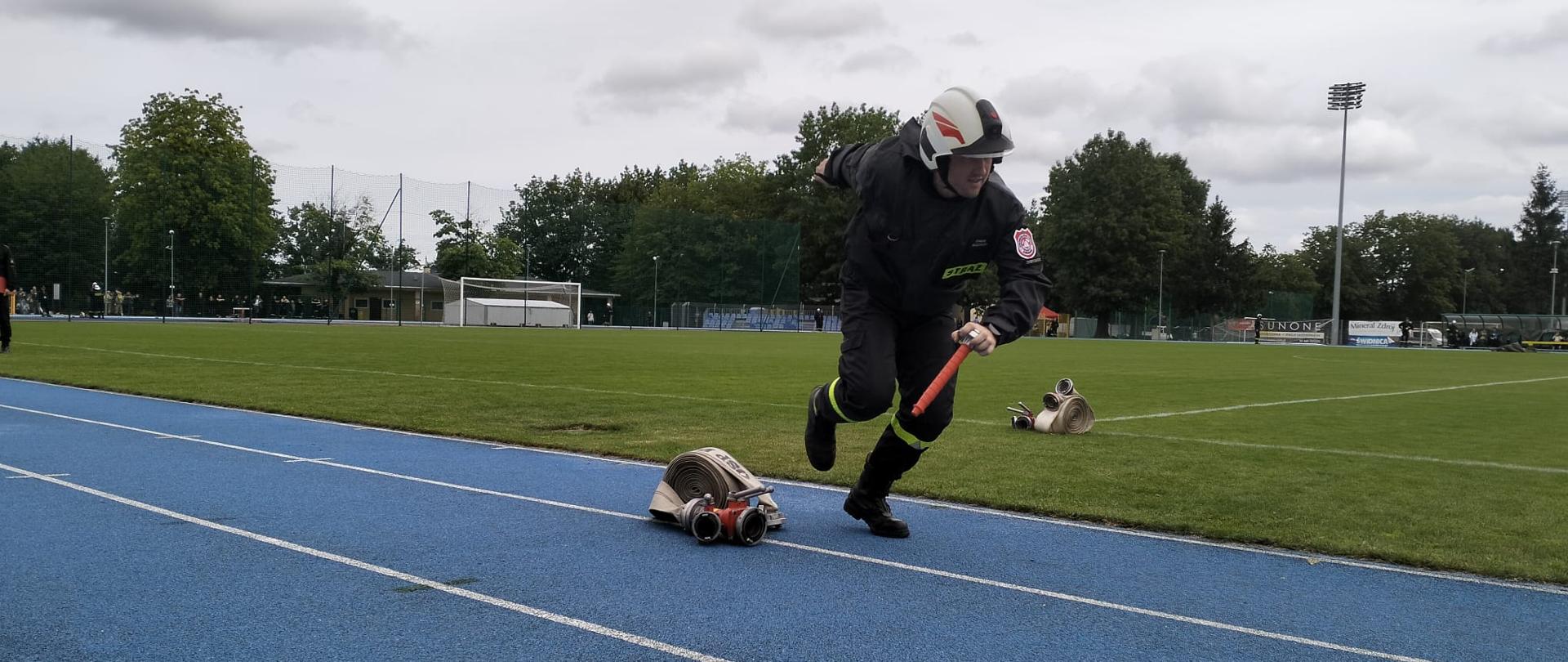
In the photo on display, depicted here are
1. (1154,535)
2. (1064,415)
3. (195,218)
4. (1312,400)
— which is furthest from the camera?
(195,218)

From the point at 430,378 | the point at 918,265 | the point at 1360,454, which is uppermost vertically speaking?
the point at 918,265

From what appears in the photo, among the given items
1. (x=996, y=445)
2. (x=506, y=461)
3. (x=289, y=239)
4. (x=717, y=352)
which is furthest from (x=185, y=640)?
(x=289, y=239)

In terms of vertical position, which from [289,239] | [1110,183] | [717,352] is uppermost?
[1110,183]

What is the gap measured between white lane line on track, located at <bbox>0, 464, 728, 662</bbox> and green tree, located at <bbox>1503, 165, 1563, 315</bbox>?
137 m

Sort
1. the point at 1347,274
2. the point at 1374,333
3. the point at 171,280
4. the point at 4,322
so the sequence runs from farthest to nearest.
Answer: the point at 1347,274, the point at 1374,333, the point at 171,280, the point at 4,322

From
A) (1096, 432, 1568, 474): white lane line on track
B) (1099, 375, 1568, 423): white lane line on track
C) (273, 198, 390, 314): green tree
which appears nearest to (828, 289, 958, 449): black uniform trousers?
(1096, 432, 1568, 474): white lane line on track

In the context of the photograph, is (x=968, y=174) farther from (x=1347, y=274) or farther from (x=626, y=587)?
(x=1347, y=274)

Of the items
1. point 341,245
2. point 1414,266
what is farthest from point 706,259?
point 1414,266

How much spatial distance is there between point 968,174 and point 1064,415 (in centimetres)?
626

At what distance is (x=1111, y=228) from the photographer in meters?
84.2

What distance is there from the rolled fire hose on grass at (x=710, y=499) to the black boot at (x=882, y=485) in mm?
477

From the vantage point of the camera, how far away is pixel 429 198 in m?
60.9

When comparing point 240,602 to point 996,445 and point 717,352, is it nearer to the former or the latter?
point 996,445

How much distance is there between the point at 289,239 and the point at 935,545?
86.4m
